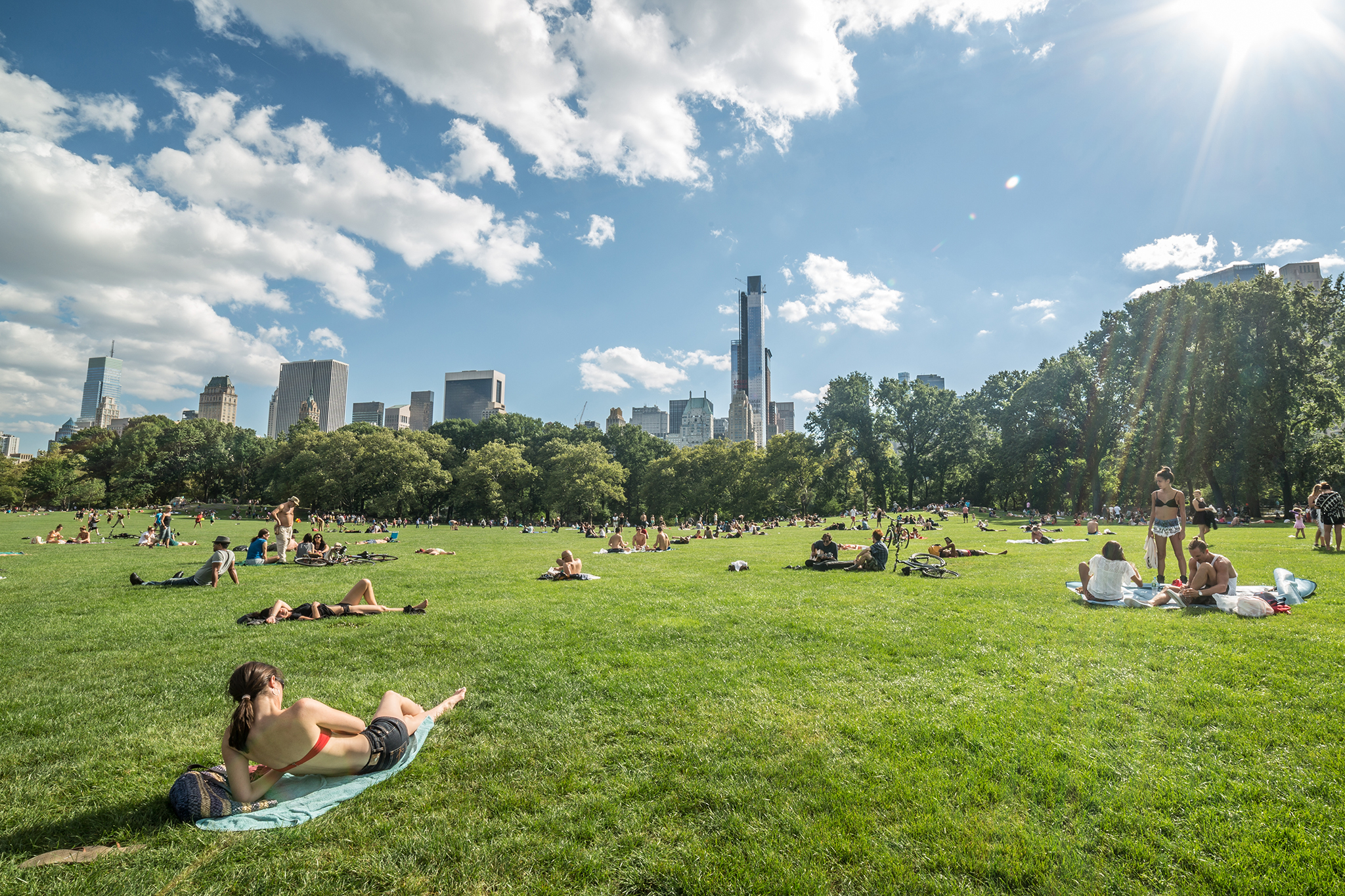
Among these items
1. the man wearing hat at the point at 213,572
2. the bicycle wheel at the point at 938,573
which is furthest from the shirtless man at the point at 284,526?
the bicycle wheel at the point at 938,573

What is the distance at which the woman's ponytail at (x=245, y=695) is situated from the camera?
4105mm

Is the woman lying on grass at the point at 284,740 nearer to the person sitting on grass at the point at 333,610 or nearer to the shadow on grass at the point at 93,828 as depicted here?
the shadow on grass at the point at 93,828

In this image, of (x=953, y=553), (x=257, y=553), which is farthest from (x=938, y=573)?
(x=257, y=553)

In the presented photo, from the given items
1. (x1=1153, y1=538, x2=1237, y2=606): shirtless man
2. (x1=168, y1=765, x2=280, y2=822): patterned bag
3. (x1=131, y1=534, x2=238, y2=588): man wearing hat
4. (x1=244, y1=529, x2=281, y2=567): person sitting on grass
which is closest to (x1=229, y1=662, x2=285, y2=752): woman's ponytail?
(x1=168, y1=765, x2=280, y2=822): patterned bag

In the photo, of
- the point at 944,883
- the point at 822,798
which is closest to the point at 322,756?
the point at 822,798

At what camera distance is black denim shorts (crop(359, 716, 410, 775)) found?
434cm

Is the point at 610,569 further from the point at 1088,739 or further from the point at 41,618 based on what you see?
the point at 1088,739

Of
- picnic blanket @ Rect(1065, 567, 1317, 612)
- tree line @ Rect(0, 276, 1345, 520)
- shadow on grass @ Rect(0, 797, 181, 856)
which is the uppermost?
tree line @ Rect(0, 276, 1345, 520)

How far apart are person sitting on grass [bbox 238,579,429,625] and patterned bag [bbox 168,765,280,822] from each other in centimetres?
A: 586

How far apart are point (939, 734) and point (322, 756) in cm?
478

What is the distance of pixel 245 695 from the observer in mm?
4207

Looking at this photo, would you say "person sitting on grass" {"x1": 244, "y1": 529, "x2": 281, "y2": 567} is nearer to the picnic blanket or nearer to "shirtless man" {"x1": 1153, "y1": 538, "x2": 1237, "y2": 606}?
the picnic blanket

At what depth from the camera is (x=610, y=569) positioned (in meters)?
16.7

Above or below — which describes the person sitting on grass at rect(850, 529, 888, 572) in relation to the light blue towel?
above
